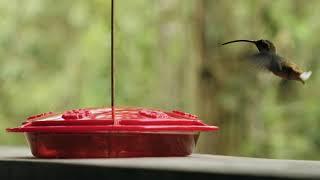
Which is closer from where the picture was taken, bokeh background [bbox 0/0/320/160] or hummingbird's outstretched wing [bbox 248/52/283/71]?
hummingbird's outstretched wing [bbox 248/52/283/71]

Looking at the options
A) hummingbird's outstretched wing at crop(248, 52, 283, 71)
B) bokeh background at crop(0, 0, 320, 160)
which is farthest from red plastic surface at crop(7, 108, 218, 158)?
bokeh background at crop(0, 0, 320, 160)

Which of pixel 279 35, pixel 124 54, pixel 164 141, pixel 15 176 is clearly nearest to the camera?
pixel 15 176

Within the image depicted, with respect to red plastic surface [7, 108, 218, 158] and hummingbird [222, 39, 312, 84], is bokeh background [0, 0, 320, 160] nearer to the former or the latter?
hummingbird [222, 39, 312, 84]

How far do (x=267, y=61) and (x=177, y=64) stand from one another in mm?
2469

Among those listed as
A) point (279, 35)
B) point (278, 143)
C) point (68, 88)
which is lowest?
point (278, 143)

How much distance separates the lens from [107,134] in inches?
55.4

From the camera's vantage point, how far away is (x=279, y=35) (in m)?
3.64

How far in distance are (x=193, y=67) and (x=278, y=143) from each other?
61cm

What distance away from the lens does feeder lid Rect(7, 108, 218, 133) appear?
139 cm

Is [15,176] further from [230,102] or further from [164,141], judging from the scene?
[230,102]

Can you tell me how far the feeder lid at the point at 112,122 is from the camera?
1.39m

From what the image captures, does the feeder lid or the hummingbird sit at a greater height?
the hummingbird

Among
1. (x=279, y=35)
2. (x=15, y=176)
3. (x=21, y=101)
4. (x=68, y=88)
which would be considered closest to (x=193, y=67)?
(x=279, y=35)

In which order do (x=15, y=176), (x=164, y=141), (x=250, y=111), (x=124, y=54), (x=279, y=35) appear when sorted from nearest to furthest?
(x=15, y=176), (x=164, y=141), (x=279, y=35), (x=250, y=111), (x=124, y=54)
